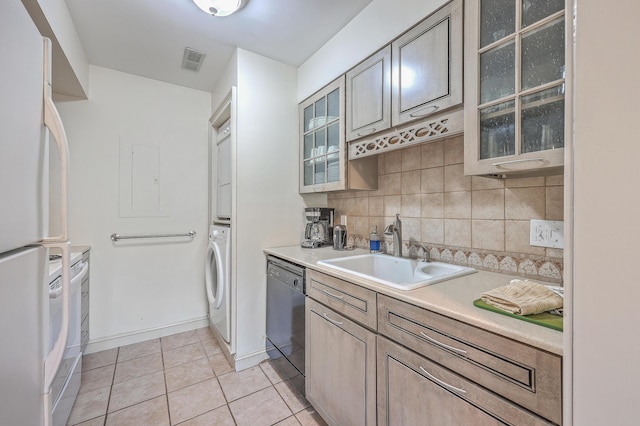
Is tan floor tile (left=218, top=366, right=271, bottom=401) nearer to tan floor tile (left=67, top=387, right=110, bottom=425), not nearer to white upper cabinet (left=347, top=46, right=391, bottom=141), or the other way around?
tan floor tile (left=67, top=387, right=110, bottom=425)

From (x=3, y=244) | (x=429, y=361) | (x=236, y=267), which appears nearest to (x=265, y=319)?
(x=236, y=267)

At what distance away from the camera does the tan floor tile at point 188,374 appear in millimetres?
1911

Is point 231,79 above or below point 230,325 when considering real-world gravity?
above

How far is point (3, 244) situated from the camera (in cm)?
58

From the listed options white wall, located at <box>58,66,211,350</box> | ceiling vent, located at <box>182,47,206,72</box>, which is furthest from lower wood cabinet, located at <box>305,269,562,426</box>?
ceiling vent, located at <box>182,47,206,72</box>

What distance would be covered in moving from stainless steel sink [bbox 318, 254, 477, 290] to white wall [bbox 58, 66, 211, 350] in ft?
5.73

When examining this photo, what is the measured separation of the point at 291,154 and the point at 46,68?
5.40 ft

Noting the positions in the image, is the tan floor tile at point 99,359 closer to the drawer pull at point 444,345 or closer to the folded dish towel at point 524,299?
the drawer pull at point 444,345

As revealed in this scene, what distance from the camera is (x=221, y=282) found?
221 cm

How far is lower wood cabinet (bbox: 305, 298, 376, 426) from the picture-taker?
1.20 metres

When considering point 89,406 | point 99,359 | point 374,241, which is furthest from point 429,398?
point 99,359
